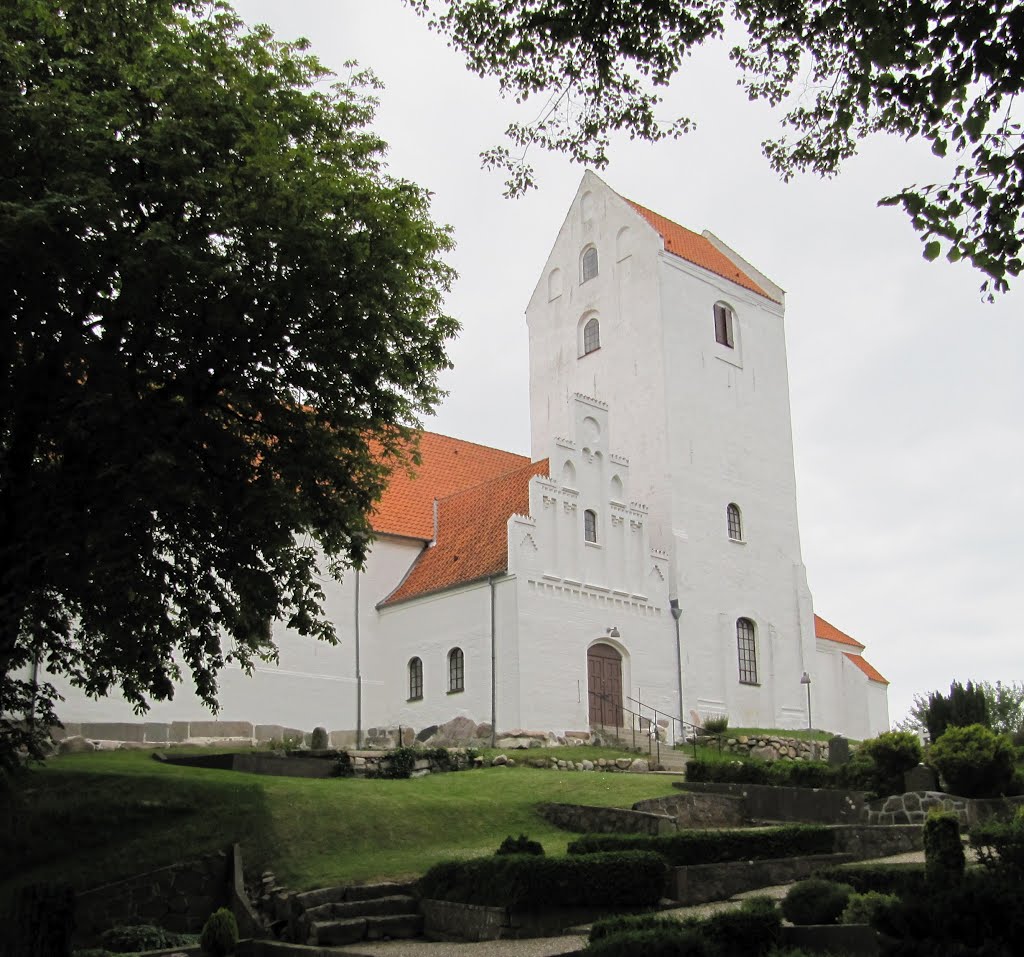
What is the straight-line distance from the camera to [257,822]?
58.0ft

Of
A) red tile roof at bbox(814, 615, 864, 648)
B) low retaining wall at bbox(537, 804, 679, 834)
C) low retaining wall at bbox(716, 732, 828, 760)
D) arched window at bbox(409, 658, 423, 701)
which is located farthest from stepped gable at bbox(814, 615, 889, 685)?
low retaining wall at bbox(537, 804, 679, 834)

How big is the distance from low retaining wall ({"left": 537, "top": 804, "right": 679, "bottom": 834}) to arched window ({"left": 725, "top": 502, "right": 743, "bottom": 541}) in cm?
1691

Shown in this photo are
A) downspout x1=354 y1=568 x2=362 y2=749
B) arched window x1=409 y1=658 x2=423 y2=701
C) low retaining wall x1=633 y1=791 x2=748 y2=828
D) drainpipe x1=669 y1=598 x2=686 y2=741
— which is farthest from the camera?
downspout x1=354 y1=568 x2=362 y2=749

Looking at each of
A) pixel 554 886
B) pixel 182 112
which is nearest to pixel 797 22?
pixel 182 112

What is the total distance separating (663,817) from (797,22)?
39.1ft

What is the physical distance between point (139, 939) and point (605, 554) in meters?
18.7

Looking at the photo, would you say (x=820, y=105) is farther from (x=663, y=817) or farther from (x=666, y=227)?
(x=666, y=227)

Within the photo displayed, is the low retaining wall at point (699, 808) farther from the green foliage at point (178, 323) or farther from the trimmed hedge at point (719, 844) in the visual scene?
the green foliage at point (178, 323)

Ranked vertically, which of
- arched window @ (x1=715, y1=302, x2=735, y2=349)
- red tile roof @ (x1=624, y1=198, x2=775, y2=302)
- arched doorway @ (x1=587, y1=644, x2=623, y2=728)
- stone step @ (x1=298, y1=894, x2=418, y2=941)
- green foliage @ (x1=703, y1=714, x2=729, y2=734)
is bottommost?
stone step @ (x1=298, y1=894, x2=418, y2=941)

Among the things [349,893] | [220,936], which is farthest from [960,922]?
[220,936]

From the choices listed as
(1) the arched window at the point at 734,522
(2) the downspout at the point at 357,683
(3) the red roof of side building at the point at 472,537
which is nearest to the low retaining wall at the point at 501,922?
(3) the red roof of side building at the point at 472,537

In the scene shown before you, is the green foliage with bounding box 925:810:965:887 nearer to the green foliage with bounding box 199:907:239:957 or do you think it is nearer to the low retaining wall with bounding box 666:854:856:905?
the low retaining wall with bounding box 666:854:856:905

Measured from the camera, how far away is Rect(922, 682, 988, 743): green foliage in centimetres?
2955

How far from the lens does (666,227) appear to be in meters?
38.6
